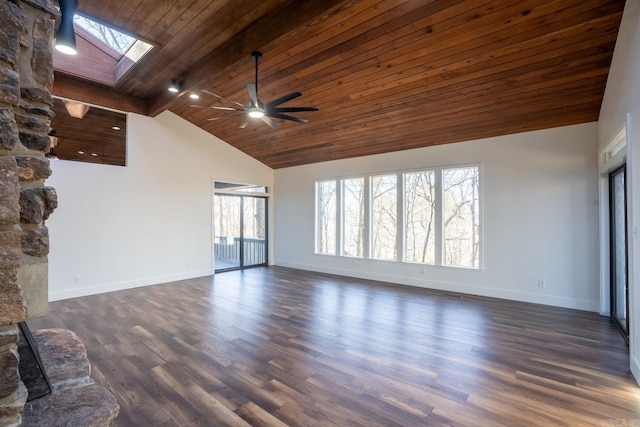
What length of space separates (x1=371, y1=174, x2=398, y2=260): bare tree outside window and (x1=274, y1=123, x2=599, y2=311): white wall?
49 cm

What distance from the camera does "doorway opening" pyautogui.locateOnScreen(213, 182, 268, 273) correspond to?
7590mm

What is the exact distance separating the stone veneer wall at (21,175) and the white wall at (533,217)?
18.7ft

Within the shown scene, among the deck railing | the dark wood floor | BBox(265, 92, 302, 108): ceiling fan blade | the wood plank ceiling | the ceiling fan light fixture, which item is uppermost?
→ the wood plank ceiling

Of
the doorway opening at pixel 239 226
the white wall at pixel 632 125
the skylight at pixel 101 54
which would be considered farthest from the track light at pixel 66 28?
the doorway opening at pixel 239 226

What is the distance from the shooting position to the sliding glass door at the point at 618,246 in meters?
3.78

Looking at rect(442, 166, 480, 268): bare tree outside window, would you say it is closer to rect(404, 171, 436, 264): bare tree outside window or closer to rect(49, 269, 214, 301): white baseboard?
rect(404, 171, 436, 264): bare tree outside window

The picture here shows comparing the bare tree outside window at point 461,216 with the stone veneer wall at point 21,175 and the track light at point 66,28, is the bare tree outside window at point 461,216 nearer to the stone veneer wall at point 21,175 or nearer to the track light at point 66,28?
the track light at point 66,28

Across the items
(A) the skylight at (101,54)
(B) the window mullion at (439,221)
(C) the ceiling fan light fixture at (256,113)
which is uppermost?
(A) the skylight at (101,54)

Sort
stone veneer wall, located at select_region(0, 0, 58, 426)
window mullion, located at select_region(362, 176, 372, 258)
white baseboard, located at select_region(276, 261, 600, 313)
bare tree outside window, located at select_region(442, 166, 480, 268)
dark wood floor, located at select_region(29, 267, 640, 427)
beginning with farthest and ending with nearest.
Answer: window mullion, located at select_region(362, 176, 372, 258), bare tree outside window, located at select_region(442, 166, 480, 268), white baseboard, located at select_region(276, 261, 600, 313), dark wood floor, located at select_region(29, 267, 640, 427), stone veneer wall, located at select_region(0, 0, 58, 426)

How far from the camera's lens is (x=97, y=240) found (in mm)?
5586

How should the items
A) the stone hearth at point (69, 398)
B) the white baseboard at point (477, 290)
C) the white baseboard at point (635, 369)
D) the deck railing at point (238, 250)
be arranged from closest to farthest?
the stone hearth at point (69, 398), the white baseboard at point (635, 369), the white baseboard at point (477, 290), the deck railing at point (238, 250)

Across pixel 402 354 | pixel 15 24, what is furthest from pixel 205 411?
pixel 15 24

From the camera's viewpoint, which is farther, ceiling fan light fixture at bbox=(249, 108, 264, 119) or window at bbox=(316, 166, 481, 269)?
window at bbox=(316, 166, 481, 269)

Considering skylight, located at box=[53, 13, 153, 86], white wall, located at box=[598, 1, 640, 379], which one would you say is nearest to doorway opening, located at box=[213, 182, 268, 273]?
skylight, located at box=[53, 13, 153, 86]
